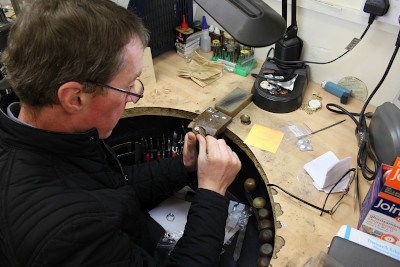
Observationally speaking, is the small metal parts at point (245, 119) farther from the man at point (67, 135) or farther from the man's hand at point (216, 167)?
the man at point (67, 135)

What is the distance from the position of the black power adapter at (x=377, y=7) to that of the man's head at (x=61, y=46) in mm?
838

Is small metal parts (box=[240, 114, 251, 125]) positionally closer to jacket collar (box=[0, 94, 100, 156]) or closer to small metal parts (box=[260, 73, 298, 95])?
small metal parts (box=[260, 73, 298, 95])

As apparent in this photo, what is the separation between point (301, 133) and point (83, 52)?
0.78 metres

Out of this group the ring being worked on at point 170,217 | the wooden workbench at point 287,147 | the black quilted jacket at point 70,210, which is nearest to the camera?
the black quilted jacket at point 70,210

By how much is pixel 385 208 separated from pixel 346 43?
0.70 m

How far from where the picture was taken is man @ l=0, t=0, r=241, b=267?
614 mm

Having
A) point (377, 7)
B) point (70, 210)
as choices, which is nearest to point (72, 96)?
point (70, 210)

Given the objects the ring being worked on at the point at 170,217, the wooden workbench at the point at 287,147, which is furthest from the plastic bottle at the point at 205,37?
the ring being worked on at the point at 170,217

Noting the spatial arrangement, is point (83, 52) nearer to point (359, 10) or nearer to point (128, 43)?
point (128, 43)

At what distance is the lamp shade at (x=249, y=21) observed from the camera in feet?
2.78

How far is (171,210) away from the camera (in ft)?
4.10

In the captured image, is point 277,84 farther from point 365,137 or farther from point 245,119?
point 365,137

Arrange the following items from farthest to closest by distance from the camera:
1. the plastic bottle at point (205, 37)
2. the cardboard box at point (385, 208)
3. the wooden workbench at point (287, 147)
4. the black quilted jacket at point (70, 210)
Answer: the plastic bottle at point (205, 37) → the wooden workbench at point (287, 147) → the cardboard box at point (385, 208) → the black quilted jacket at point (70, 210)

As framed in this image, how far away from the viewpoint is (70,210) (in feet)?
2.06
